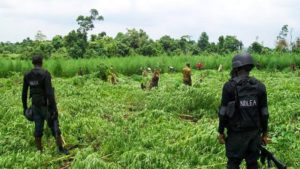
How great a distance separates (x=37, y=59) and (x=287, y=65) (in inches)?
870

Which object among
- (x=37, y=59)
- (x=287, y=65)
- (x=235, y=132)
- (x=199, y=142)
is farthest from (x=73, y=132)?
(x=287, y=65)

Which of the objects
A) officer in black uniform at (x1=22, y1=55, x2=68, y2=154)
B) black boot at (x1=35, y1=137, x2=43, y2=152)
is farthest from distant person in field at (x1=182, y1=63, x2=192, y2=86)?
black boot at (x1=35, y1=137, x2=43, y2=152)

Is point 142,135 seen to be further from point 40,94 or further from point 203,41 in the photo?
point 203,41

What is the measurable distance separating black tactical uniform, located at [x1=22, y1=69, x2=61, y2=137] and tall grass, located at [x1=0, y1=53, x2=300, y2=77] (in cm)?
1180

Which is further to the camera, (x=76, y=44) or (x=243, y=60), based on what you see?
(x=76, y=44)

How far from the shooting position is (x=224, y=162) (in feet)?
13.4

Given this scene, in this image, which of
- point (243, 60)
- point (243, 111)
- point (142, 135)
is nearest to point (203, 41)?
point (142, 135)

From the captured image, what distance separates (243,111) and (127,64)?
17.1 metres

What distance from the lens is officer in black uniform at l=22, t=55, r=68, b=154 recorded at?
4.24 meters

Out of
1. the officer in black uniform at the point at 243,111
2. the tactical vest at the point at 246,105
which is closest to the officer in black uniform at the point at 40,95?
the officer in black uniform at the point at 243,111

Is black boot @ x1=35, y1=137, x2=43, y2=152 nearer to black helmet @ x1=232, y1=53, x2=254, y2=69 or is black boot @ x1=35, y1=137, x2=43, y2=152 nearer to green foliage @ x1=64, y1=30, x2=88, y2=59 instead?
black helmet @ x1=232, y1=53, x2=254, y2=69

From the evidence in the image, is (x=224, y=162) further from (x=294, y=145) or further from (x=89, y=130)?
(x=89, y=130)

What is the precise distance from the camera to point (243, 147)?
9.75 feet

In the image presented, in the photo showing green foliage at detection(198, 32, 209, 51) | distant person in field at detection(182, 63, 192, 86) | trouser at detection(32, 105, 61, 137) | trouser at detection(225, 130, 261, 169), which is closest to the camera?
trouser at detection(225, 130, 261, 169)
